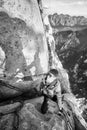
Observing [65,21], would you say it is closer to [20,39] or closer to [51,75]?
[51,75]

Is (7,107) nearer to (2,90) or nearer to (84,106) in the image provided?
(2,90)

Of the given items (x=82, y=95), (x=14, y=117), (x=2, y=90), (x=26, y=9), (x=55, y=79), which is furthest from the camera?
(x=82, y=95)

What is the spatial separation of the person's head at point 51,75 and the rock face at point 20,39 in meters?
0.20

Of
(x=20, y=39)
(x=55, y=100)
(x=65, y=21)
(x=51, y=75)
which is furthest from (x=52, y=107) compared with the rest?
(x=65, y=21)

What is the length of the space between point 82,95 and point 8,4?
37956mm

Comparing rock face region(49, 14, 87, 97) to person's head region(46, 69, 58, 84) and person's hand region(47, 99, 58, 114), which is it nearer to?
person's head region(46, 69, 58, 84)

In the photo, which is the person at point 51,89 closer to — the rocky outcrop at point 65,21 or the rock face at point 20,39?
the rock face at point 20,39

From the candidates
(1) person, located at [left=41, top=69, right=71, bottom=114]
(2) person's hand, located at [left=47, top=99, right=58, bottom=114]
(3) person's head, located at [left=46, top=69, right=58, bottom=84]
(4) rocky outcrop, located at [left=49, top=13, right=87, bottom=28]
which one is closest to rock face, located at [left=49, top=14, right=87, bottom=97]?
(4) rocky outcrop, located at [left=49, top=13, right=87, bottom=28]

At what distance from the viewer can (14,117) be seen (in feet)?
7.95

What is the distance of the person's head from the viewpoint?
3179 millimetres

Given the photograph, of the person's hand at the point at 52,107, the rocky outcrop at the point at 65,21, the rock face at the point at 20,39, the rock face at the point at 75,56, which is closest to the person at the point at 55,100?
the person's hand at the point at 52,107

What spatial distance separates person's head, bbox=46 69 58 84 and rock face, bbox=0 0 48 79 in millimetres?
199

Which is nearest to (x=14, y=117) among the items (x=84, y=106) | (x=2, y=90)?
(x=2, y=90)

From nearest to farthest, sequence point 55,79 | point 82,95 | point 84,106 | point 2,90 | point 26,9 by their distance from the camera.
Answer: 1. point 2,90
2. point 26,9
3. point 55,79
4. point 84,106
5. point 82,95
